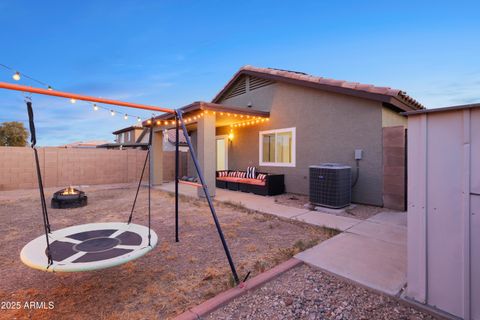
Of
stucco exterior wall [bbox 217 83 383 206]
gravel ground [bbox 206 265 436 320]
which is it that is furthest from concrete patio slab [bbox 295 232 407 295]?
stucco exterior wall [bbox 217 83 383 206]

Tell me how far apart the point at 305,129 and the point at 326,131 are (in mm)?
735

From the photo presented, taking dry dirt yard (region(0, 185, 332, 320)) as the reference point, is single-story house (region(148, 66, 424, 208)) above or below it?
above

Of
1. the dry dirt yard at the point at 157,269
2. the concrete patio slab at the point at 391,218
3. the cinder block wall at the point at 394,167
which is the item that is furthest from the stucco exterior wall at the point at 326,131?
the dry dirt yard at the point at 157,269

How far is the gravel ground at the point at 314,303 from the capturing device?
198cm

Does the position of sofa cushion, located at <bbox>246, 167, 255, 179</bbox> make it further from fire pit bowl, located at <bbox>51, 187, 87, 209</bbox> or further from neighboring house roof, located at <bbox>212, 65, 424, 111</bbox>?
fire pit bowl, located at <bbox>51, 187, 87, 209</bbox>

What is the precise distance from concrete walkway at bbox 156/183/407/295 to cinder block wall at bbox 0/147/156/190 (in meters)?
9.38

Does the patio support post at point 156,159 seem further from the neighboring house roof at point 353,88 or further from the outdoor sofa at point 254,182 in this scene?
the neighboring house roof at point 353,88

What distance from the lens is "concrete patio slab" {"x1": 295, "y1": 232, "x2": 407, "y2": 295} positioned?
2412 millimetres

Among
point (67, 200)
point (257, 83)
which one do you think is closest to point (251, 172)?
point (257, 83)

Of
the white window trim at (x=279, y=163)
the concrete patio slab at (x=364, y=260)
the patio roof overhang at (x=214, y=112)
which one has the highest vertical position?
the patio roof overhang at (x=214, y=112)

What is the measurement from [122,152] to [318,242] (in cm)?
1102

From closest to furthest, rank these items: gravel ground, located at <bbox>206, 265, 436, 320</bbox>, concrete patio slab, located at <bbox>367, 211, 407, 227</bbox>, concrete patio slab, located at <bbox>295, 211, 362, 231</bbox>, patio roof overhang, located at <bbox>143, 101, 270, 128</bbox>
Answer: gravel ground, located at <bbox>206, 265, 436, 320</bbox> → concrete patio slab, located at <bbox>295, 211, 362, 231</bbox> → concrete patio slab, located at <bbox>367, 211, 407, 227</bbox> → patio roof overhang, located at <bbox>143, 101, 270, 128</bbox>

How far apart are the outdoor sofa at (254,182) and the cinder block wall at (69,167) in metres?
4.76

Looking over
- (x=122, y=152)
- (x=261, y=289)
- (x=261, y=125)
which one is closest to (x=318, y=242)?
(x=261, y=289)
